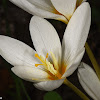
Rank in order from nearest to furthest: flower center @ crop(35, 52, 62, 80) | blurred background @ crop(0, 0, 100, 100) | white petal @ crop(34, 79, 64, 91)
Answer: white petal @ crop(34, 79, 64, 91)
flower center @ crop(35, 52, 62, 80)
blurred background @ crop(0, 0, 100, 100)

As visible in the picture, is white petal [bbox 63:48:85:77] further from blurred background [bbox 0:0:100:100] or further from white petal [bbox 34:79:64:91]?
blurred background [bbox 0:0:100:100]

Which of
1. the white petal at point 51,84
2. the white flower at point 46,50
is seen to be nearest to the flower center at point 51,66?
the white flower at point 46,50

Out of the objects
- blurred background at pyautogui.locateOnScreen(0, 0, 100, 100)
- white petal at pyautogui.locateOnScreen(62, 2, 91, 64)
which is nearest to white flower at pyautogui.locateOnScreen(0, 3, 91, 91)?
white petal at pyautogui.locateOnScreen(62, 2, 91, 64)

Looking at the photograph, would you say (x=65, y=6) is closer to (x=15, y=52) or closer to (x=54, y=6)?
(x=54, y=6)

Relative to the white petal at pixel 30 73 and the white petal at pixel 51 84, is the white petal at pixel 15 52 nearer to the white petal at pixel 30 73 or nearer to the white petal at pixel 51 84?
the white petal at pixel 30 73

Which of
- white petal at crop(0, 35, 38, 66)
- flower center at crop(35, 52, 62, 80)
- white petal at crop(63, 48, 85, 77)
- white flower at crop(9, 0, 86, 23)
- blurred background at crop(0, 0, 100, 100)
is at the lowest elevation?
blurred background at crop(0, 0, 100, 100)
